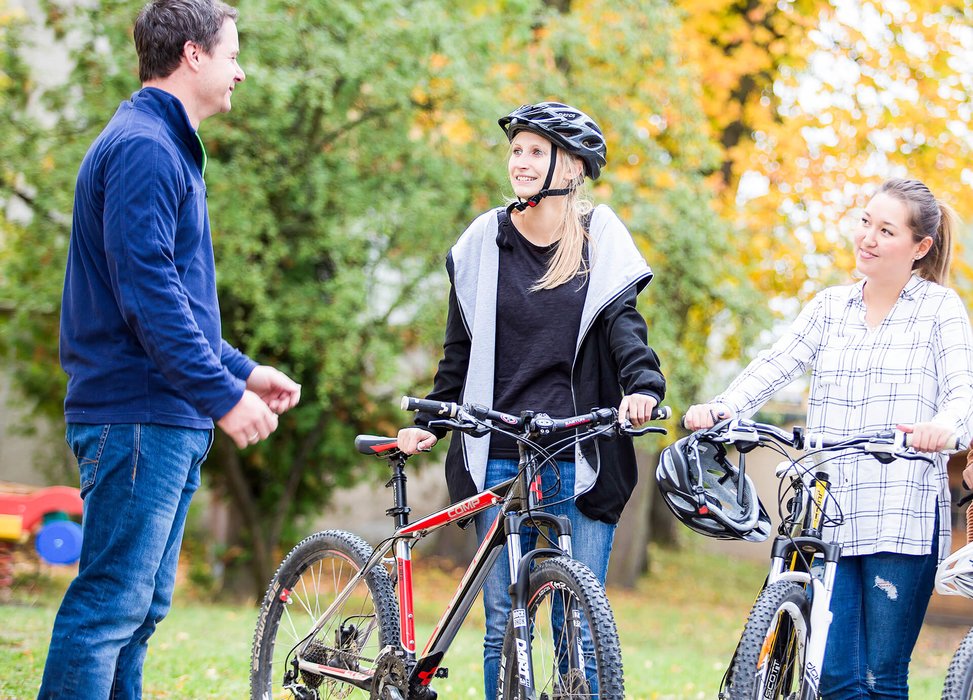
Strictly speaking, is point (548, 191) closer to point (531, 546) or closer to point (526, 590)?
point (531, 546)

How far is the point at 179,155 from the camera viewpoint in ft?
10.4

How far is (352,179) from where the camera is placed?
9508mm

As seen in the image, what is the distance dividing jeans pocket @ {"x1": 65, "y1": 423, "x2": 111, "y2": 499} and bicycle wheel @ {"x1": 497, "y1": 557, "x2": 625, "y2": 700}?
4.23 ft

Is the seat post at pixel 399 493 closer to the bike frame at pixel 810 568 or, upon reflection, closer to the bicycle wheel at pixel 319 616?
the bicycle wheel at pixel 319 616

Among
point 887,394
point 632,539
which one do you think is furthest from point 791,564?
point 632,539

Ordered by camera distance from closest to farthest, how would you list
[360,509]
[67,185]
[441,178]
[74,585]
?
1. [74,585]
2. [67,185]
3. [441,178]
4. [360,509]

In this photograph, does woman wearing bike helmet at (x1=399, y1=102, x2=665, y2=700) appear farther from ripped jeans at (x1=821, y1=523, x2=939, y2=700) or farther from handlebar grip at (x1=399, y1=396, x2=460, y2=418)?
ripped jeans at (x1=821, y1=523, x2=939, y2=700)

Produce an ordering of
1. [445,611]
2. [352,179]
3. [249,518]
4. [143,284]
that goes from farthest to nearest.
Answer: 1. [249,518]
2. [352,179]
3. [445,611]
4. [143,284]

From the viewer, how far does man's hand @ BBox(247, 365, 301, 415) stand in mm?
3520

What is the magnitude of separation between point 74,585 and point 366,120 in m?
7.05

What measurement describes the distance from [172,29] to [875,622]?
2817 millimetres

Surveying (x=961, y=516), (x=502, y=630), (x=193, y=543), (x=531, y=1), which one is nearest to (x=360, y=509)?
(x=193, y=543)

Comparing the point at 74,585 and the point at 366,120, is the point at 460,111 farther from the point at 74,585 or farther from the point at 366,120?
the point at 74,585

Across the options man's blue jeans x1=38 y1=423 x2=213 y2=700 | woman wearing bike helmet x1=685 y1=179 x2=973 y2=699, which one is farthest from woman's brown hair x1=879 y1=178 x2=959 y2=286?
man's blue jeans x1=38 y1=423 x2=213 y2=700
